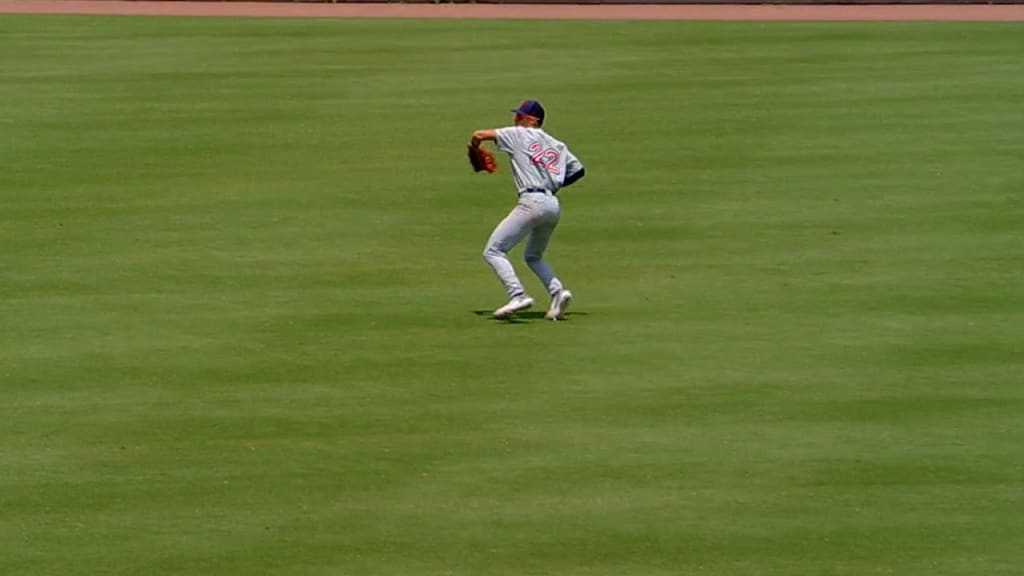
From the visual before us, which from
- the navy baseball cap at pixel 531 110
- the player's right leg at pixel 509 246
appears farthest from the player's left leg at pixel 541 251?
the navy baseball cap at pixel 531 110

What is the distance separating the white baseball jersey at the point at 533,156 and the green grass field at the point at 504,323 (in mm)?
1322

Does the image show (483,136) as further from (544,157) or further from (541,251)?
(541,251)

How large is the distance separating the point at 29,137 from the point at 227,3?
36.1 feet

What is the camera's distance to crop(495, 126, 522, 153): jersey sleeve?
1761cm

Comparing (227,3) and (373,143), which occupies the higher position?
(227,3)

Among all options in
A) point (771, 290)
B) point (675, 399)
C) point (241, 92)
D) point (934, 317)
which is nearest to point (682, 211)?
point (771, 290)

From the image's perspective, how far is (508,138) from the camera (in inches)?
695

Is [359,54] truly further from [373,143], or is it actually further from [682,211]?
[682,211]

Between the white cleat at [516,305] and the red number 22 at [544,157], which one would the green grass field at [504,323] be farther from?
the red number 22 at [544,157]

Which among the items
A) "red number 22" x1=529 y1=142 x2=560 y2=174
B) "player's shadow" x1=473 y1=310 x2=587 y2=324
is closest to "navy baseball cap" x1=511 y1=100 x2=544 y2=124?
"red number 22" x1=529 y1=142 x2=560 y2=174

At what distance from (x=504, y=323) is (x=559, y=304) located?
54 cm

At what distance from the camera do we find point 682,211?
2261cm

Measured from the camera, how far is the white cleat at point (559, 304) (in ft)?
59.2

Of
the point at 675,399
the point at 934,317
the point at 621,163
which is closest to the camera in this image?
the point at 675,399
